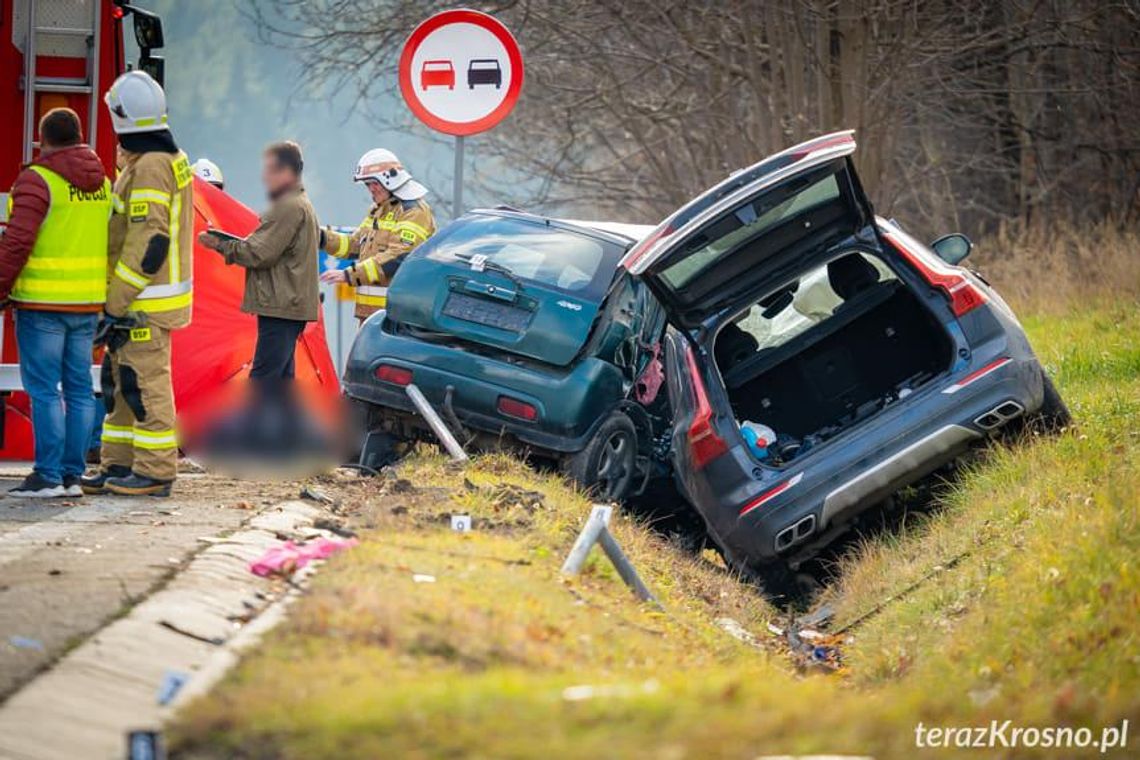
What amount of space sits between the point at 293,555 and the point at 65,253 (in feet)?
9.11

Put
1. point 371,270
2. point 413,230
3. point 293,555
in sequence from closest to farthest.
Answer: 1. point 293,555
2. point 371,270
3. point 413,230

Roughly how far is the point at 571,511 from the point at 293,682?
12.2 feet

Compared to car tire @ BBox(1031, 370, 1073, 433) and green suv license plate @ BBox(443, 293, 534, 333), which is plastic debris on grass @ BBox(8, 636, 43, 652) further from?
car tire @ BBox(1031, 370, 1073, 433)

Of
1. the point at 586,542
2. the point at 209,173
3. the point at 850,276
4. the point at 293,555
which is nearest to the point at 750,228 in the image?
the point at 850,276

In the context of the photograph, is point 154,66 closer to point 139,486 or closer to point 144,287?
point 144,287

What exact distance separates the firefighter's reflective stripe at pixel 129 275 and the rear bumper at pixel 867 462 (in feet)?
10.2

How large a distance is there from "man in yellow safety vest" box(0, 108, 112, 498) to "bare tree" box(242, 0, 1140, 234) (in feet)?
30.6

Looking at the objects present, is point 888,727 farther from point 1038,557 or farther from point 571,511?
point 571,511

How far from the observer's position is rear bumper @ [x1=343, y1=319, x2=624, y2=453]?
9.29m

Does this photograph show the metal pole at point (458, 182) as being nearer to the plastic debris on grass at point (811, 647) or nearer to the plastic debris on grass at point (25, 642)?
the plastic debris on grass at point (811, 647)

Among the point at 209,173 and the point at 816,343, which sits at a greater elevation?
the point at 209,173

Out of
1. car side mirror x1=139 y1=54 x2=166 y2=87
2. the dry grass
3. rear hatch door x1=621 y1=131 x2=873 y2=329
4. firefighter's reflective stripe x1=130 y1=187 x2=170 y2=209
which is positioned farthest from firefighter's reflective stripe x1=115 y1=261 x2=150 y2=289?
the dry grass

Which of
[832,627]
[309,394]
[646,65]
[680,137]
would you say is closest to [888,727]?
[832,627]

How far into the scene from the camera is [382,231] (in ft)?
38.7
